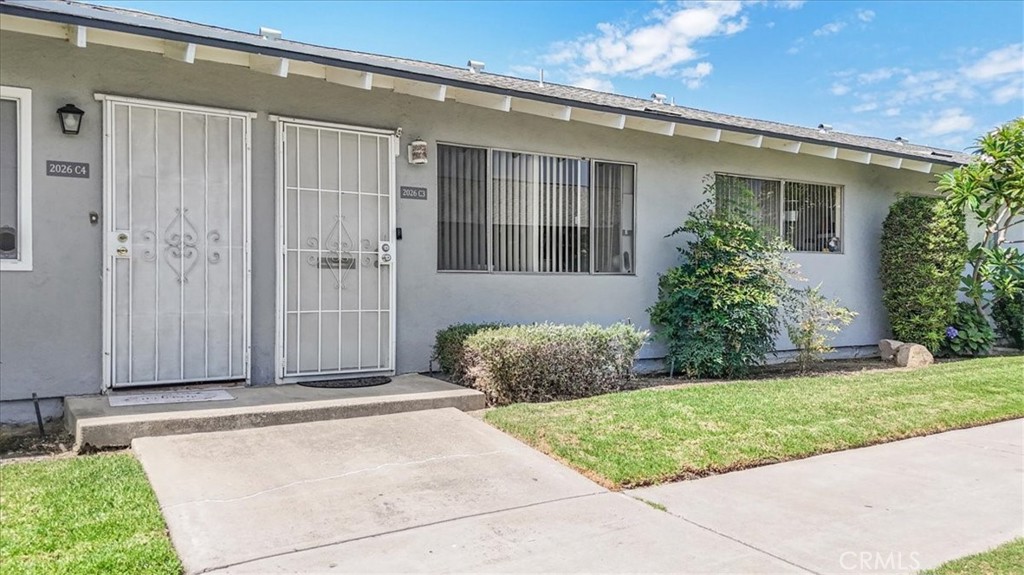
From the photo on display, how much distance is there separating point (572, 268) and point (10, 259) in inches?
221

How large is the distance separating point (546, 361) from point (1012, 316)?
1016 centimetres

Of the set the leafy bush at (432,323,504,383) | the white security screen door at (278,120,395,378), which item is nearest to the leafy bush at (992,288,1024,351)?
the leafy bush at (432,323,504,383)

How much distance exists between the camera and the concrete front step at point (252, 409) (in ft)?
15.2

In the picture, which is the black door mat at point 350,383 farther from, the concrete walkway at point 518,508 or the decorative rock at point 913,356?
the decorative rock at point 913,356

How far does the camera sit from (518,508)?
12.6 ft

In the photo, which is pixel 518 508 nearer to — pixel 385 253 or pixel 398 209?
pixel 385 253

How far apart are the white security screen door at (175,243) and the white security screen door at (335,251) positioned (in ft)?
1.40

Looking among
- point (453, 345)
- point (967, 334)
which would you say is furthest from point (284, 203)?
point (967, 334)

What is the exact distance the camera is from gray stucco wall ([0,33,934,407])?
5422 millimetres

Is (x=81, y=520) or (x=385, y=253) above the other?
(x=385, y=253)

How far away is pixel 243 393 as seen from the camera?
228 inches

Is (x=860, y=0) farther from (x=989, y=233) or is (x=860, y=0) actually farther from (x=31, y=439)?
(x=31, y=439)

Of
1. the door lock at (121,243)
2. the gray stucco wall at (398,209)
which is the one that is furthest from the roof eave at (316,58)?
the door lock at (121,243)

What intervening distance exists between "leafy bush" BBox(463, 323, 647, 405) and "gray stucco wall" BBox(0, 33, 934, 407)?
1115mm
